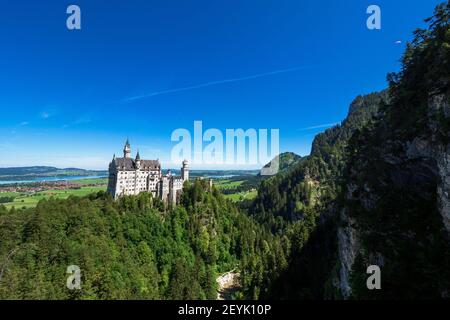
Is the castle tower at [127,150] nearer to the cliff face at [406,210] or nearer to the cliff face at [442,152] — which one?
the cliff face at [406,210]

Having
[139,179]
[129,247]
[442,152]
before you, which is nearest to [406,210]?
[442,152]

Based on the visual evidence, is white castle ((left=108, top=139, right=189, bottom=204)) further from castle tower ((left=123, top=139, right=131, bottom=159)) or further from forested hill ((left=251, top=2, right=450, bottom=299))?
forested hill ((left=251, top=2, right=450, bottom=299))

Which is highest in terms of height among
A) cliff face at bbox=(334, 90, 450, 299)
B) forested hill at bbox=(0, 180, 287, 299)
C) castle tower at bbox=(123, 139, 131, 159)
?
castle tower at bbox=(123, 139, 131, 159)

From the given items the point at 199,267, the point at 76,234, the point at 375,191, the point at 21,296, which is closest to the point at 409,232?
the point at 375,191

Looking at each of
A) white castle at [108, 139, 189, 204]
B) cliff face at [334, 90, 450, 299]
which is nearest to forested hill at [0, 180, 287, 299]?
white castle at [108, 139, 189, 204]

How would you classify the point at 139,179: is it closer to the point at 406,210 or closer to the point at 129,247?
the point at 129,247

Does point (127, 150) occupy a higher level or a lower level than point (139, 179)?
higher

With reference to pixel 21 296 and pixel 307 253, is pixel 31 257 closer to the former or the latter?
pixel 21 296
